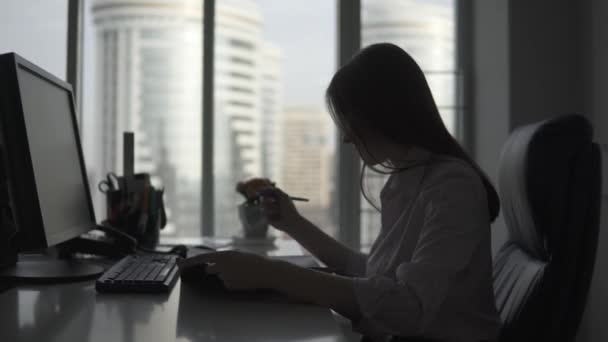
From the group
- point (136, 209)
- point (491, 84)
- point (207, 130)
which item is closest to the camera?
point (136, 209)

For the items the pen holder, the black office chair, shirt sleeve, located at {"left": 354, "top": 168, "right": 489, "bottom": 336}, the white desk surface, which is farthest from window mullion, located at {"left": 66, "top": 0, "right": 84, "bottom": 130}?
the black office chair

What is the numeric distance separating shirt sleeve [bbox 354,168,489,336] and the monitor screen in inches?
24.0

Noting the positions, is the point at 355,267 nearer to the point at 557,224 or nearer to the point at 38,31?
the point at 557,224

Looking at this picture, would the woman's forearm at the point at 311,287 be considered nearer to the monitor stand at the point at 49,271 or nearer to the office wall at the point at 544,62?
the monitor stand at the point at 49,271

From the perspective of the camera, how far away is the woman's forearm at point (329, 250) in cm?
133

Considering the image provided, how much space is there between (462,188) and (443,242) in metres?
0.10

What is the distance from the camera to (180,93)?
2529 mm

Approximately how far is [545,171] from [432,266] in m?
0.25

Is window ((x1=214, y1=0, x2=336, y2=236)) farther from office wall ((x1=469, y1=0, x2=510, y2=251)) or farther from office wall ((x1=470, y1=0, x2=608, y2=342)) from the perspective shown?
office wall ((x1=470, y1=0, x2=608, y2=342))

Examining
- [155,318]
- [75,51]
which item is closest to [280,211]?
[155,318]

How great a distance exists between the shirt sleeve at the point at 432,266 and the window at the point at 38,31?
7.00ft

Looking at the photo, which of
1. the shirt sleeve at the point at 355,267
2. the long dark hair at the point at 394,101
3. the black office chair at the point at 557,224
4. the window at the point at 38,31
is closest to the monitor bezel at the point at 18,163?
the long dark hair at the point at 394,101

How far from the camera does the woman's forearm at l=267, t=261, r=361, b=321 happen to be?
88cm

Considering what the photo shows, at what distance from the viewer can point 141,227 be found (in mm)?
1669
